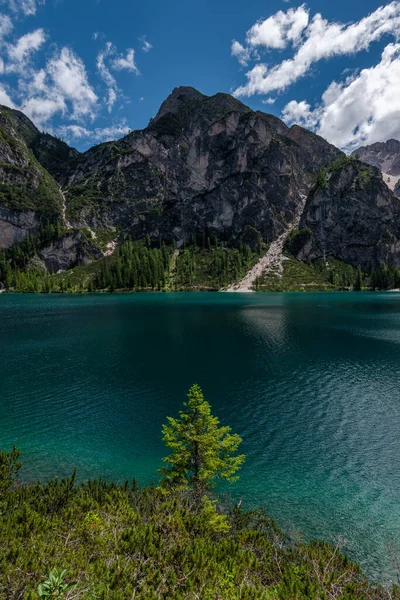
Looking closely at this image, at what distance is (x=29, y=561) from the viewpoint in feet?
25.9

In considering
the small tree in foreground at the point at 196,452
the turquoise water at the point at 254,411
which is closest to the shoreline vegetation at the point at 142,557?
the small tree in foreground at the point at 196,452

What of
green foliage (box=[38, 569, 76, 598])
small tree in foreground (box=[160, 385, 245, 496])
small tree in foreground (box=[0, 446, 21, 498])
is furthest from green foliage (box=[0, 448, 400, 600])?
small tree in foreground (box=[160, 385, 245, 496])

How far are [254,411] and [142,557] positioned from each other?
24936mm

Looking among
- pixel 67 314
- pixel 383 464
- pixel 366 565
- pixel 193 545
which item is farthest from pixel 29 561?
pixel 67 314

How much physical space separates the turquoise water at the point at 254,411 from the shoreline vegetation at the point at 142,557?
7.17 meters

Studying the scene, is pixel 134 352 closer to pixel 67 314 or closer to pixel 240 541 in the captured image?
pixel 240 541

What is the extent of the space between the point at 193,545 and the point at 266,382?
3254cm

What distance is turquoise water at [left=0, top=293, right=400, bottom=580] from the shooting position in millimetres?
19391

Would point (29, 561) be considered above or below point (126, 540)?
above

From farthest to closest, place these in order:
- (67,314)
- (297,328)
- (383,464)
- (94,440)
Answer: (67,314), (297,328), (94,440), (383,464)

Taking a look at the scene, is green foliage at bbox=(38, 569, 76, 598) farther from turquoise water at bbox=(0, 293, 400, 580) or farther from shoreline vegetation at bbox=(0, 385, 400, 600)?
turquoise water at bbox=(0, 293, 400, 580)

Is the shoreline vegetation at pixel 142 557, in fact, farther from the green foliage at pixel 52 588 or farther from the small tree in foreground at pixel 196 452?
the small tree in foreground at pixel 196 452

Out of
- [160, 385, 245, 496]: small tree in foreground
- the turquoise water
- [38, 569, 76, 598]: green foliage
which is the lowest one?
the turquoise water

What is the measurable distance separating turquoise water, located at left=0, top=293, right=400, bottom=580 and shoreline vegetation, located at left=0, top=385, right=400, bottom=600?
7.17 metres
